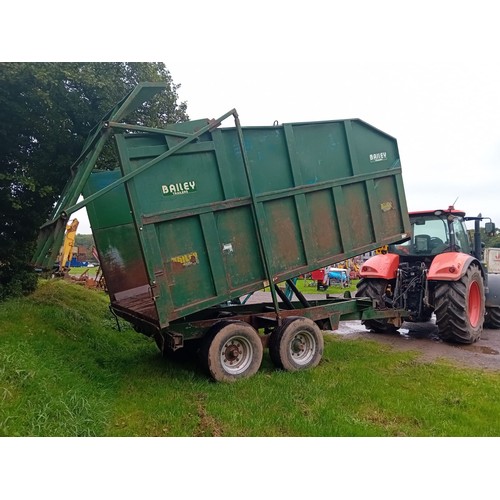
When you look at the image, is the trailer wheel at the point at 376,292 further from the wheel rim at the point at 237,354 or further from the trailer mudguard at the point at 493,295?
the wheel rim at the point at 237,354

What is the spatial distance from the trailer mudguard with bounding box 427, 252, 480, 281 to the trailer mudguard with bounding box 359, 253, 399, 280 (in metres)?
0.79

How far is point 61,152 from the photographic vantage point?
28.0ft

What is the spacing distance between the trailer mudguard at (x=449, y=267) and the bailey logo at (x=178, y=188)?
4651 mm

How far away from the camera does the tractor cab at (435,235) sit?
8141mm

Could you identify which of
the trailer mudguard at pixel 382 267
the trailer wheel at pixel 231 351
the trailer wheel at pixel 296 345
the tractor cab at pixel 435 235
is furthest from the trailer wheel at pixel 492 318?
the trailer wheel at pixel 231 351

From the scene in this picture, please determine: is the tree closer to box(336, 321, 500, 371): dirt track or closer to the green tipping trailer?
the green tipping trailer

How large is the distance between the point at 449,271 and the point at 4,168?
8.32 meters

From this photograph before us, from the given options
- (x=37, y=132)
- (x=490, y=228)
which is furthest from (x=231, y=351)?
(x=490, y=228)

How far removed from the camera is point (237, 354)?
17.5 feet

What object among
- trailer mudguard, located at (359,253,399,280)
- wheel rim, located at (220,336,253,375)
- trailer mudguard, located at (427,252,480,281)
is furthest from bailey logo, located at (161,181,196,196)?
trailer mudguard, located at (427,252,480,281)

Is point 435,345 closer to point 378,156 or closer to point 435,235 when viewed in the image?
point 435,235

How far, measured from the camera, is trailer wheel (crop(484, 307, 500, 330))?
29.1 feet

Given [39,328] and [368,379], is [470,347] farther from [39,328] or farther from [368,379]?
[39,328]

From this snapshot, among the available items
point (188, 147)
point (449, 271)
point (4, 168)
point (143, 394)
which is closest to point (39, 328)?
point (143, 394)
